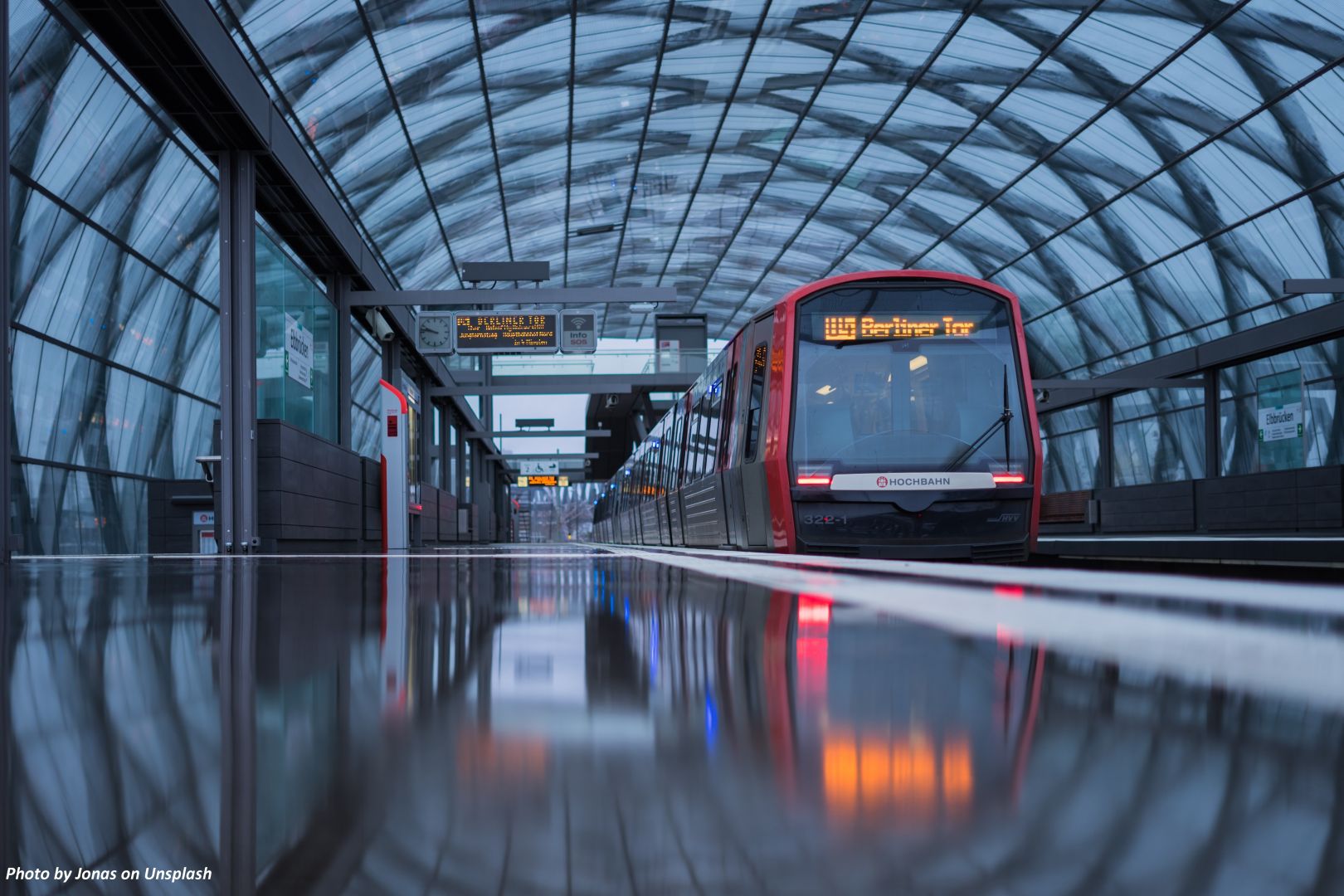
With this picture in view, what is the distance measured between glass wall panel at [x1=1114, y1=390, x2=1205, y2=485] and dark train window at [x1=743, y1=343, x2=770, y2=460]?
944 inches

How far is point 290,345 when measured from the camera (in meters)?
14.1

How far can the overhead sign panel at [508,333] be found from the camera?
19.9 m

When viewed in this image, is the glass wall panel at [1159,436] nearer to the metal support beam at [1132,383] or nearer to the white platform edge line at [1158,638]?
the metal support beam at [1132,383]

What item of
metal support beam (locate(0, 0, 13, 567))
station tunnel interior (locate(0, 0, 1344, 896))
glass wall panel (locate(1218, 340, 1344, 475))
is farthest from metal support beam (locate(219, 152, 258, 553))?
glass wall panel (locate(1218, 340, 1344, 475))

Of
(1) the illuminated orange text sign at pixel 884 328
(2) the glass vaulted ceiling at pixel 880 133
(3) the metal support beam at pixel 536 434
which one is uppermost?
(2) the glass vaulted ceiling at pixel 880 133

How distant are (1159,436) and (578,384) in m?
18.7

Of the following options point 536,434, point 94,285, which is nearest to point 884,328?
point 94,285

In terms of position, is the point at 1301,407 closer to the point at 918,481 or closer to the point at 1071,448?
the point at 1071,448

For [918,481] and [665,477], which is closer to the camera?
[918,481]

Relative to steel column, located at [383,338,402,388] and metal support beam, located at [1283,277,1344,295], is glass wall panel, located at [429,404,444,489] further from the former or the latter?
metal support beam, located at [1283,277,1344,295]

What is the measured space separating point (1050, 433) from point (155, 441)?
30904mm

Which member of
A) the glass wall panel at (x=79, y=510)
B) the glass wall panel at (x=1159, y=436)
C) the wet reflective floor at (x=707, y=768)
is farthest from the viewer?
the glass wall panel at (x=1159, y=436)

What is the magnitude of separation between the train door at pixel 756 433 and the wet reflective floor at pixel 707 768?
8.10 metres

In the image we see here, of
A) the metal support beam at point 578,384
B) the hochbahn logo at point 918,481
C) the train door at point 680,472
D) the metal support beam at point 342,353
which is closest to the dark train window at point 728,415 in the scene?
the hochbahn logo at point 918,481
